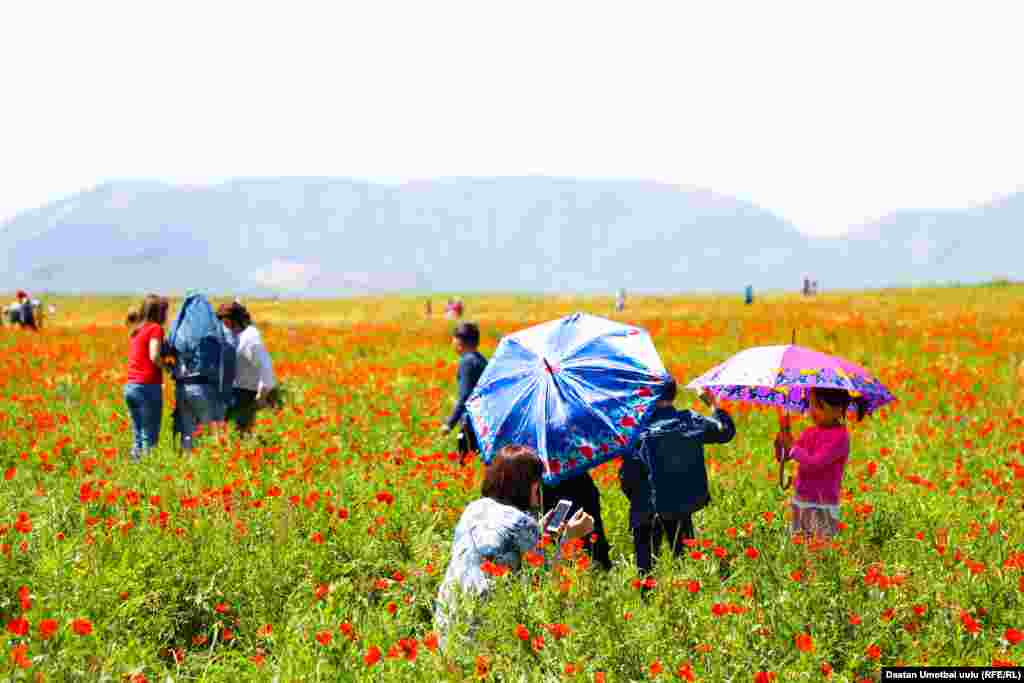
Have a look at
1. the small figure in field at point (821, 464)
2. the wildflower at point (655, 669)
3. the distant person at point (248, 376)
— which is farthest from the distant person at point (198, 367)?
the wildflower at point (655, 669)

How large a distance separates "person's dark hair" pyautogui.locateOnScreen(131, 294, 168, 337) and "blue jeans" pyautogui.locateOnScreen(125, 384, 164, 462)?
1.97 ft

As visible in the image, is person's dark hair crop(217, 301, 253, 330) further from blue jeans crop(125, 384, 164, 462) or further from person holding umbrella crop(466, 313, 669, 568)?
person holding umbrella crop(466, 313, 669, 568)

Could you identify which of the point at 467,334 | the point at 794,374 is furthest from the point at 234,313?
the point at 794,374

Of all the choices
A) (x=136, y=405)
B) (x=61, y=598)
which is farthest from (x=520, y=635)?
(x=136, y=405)

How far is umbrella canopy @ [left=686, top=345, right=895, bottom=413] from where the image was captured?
557 cm

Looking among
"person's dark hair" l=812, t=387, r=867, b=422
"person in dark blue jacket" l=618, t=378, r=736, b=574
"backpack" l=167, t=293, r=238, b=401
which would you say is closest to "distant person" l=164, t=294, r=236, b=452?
"backpack" l=167, t=293, r=238, b=401

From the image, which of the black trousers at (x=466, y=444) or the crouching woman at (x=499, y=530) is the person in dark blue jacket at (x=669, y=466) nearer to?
the crouching woman at (x=499, y=530)

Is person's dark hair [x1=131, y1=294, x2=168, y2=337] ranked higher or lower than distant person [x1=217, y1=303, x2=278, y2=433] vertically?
higher

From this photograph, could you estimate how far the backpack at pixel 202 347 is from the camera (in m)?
9.45

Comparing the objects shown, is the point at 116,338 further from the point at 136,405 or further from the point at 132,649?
the point at 132,649

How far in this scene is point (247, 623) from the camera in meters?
5.03

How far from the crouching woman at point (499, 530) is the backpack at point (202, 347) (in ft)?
19.3

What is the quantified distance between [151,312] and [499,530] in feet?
20.7

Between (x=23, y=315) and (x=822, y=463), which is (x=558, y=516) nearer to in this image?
(x=822, y=463)
